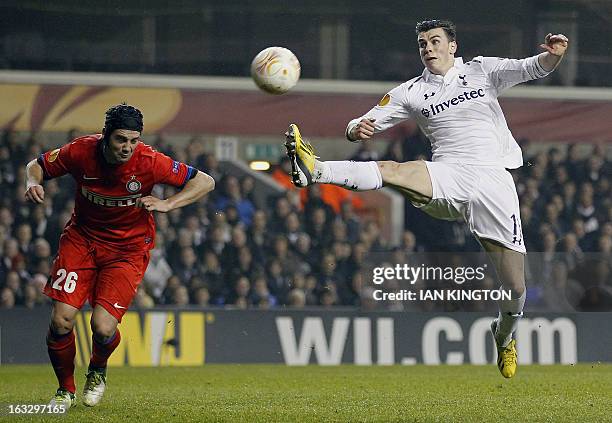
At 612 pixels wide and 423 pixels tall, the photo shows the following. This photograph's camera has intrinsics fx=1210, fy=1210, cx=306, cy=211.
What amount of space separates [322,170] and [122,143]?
1.42 m

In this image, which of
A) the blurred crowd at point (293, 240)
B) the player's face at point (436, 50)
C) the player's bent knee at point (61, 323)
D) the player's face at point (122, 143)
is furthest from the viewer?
the blurred crowd at point (293, 240)

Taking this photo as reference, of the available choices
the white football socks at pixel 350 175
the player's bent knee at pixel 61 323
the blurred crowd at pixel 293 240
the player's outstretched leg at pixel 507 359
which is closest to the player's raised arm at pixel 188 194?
the white football socks at pixel 350 175

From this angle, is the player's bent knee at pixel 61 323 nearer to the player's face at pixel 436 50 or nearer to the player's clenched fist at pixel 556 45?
the player's face at pixel 436 50

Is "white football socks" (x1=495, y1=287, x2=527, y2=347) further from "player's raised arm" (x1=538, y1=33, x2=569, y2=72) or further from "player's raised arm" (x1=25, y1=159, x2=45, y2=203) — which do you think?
"player's raised arm" (x1=25, y1=159, x2=45, y2=203)

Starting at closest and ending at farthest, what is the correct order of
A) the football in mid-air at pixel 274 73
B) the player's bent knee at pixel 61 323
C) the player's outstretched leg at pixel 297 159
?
1. the player's outstretched leg at pixel 297 159
2. the player's bent knee at pixel 61 323
3. the football in mid-air at pixel 274 73

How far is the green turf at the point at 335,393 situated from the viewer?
8.16m

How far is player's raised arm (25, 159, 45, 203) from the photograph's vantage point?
810 centimetres

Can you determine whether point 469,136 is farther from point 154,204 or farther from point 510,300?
point 154,204

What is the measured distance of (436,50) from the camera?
929 cm

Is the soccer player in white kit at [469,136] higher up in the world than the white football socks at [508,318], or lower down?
higher up

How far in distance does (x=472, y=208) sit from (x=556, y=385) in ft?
8.41

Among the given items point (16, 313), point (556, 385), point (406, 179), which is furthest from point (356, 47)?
point (406, 179)

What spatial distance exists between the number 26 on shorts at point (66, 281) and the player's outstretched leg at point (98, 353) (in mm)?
242

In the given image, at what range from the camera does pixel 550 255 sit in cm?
1595
